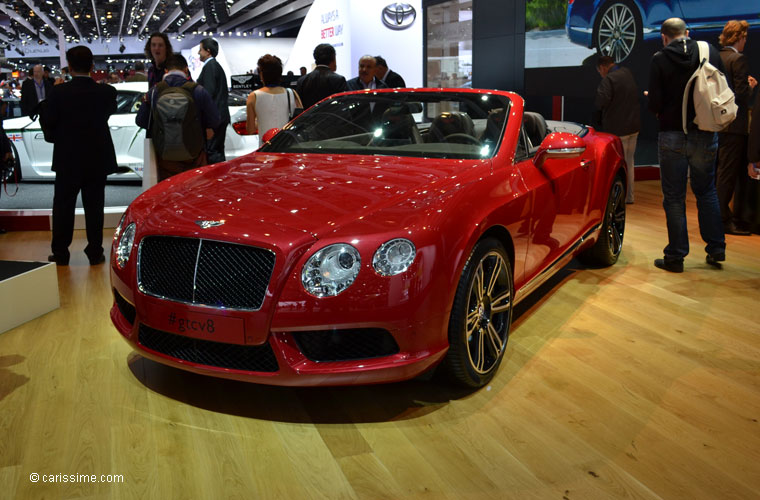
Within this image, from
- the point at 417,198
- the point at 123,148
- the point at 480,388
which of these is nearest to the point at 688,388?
the point at 480,388

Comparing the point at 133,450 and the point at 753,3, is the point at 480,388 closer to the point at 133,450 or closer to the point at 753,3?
the point at 133,450

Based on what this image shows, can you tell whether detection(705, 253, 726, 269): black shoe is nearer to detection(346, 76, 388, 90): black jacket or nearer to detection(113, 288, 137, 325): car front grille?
detection(346, 76, 388, 90): black jacket

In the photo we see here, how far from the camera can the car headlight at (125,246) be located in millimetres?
2879

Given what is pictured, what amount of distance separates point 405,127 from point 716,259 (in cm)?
257

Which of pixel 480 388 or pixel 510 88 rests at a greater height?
pixel 510 88

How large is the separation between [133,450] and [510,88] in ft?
40.3

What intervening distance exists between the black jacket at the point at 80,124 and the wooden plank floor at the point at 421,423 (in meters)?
1.55

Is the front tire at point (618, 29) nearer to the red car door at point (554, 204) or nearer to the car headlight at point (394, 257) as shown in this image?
the red car door at point (554, 204)

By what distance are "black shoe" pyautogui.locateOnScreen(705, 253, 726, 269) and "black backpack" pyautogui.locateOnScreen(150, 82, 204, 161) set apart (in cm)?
371

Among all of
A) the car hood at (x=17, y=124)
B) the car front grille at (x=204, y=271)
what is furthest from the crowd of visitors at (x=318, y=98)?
the car hood at (x=17, y=124)

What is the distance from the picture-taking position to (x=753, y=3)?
873 centimetres

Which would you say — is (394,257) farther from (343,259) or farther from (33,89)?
(33,89)

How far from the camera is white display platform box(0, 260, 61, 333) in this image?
3.73 metres

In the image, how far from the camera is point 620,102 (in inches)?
279
